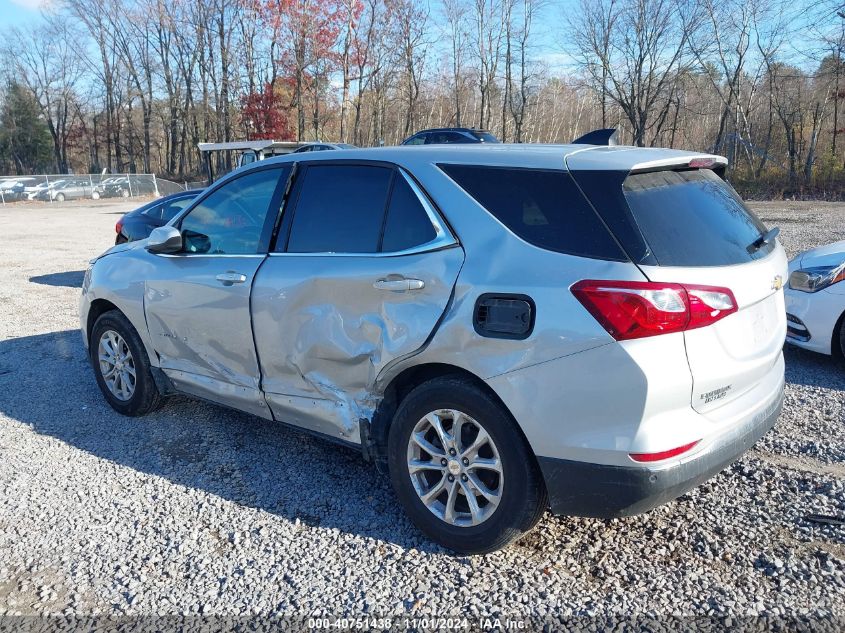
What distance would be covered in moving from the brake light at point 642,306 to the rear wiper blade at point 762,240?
2.20ft

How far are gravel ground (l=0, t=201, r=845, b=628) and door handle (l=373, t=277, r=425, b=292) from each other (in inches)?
46.9

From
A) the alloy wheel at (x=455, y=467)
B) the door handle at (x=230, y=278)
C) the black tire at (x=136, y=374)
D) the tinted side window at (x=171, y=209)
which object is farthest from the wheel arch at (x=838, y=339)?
the tinted side window at (x=171, y=209)

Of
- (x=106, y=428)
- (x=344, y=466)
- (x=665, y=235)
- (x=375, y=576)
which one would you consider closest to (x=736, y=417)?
(x=665, y=235)

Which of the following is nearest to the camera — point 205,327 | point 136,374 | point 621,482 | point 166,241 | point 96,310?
point 621,482

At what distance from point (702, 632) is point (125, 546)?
255 cm

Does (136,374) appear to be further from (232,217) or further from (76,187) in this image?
(76,187)

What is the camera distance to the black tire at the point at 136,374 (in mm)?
4672

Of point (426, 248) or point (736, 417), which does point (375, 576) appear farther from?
point (736, 417)

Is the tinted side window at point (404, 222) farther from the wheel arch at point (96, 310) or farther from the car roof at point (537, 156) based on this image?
the wheel arch at point (96, 310)

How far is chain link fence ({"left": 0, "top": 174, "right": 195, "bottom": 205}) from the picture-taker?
1403 inches

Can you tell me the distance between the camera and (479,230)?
2965 mm

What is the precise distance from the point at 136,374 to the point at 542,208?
3.22m

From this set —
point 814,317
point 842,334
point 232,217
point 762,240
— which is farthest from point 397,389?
point 842,334

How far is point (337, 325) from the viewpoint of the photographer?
11.1 feet
